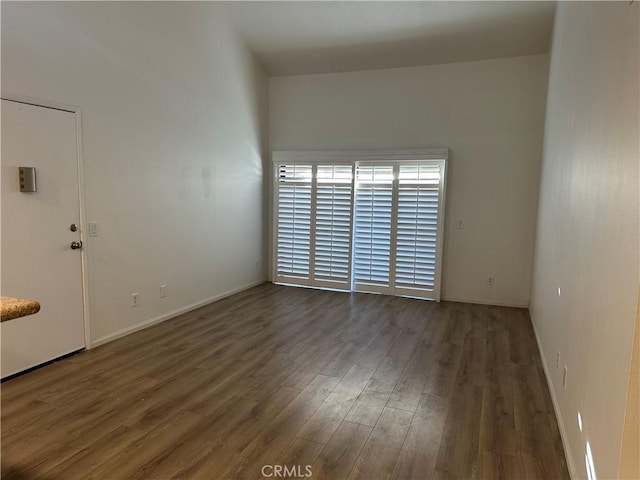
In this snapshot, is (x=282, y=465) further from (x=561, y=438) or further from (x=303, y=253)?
(x=303, y=253)

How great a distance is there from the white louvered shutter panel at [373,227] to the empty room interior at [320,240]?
0.11 ft

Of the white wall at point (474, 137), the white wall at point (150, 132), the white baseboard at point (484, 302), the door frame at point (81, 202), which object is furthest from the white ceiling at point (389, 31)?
the white baseboard at point (484, 302)

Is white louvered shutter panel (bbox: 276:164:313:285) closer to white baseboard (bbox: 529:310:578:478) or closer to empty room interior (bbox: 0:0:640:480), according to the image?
empty room interior (bbox: 0:0:640:480)

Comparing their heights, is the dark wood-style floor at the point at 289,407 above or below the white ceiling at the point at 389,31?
below

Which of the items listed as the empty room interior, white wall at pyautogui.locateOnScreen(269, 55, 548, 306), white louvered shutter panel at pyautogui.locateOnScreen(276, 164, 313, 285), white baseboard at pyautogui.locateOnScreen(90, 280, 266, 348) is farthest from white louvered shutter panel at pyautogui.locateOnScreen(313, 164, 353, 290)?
white baseboard at pyautogui.locateOnScreen(90, 280, 266, 348)

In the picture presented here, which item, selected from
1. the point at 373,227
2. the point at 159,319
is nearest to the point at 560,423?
the point at 373,227

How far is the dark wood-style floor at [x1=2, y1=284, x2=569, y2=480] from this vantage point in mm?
2094

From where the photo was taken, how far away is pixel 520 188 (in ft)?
16.7

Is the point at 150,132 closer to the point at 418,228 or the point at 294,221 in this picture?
the point at 294,221

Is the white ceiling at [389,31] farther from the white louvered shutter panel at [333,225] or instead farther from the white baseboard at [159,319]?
the white baseboard at [159,319]

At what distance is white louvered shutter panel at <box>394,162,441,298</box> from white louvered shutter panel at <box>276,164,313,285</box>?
139 cm

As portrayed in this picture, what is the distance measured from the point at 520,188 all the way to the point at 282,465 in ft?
14.7

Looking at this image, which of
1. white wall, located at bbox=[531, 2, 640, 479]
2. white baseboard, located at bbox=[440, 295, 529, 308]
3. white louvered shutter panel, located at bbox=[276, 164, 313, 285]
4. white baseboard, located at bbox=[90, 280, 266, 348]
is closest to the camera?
white wall, located at bbox=[531, 2, 640, 479]

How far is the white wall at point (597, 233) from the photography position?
1.42 meters
